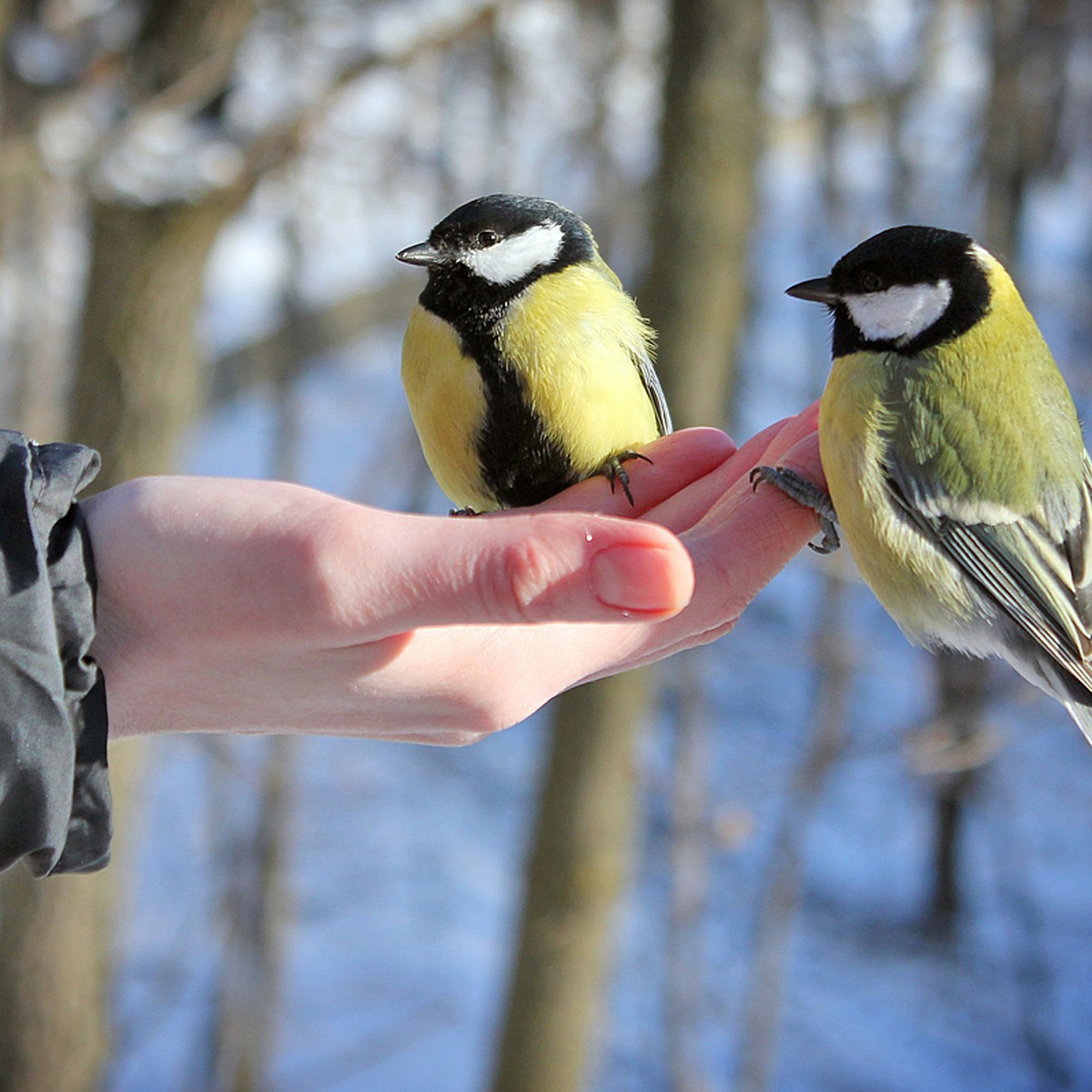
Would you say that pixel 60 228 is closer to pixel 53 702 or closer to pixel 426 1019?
pixel 426 1019

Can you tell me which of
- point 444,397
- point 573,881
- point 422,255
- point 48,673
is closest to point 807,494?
point 444,397

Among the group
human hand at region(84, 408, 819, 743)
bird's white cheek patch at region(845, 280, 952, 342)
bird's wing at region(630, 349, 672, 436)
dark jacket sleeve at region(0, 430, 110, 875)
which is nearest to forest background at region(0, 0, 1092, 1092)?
bird's wing at region(630, 349, 672, 436)

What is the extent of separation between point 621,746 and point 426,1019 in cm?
285

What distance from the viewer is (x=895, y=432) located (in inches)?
62.9

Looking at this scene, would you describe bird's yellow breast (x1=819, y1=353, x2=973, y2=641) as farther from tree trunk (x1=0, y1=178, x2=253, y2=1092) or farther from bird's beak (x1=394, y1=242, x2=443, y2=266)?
tree trunk (x1=0, y1=178, x2=253, y2=1092)

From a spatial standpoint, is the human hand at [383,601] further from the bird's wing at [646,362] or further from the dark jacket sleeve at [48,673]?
the bird's wing at [646,362]

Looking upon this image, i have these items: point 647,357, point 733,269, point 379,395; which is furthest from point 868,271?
point 379,395

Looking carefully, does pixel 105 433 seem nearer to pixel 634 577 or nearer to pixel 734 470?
pixel 734 470

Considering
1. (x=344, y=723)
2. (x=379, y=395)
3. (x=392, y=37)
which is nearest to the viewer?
A: (x=344, y=723)

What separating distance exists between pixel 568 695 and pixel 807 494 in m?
1.74

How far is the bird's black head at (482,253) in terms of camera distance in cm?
156

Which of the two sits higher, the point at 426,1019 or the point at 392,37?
the point at 392,37

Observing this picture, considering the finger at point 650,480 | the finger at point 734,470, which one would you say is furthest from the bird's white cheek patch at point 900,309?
the finger at point 650,480

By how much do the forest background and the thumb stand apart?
83.6 inches
